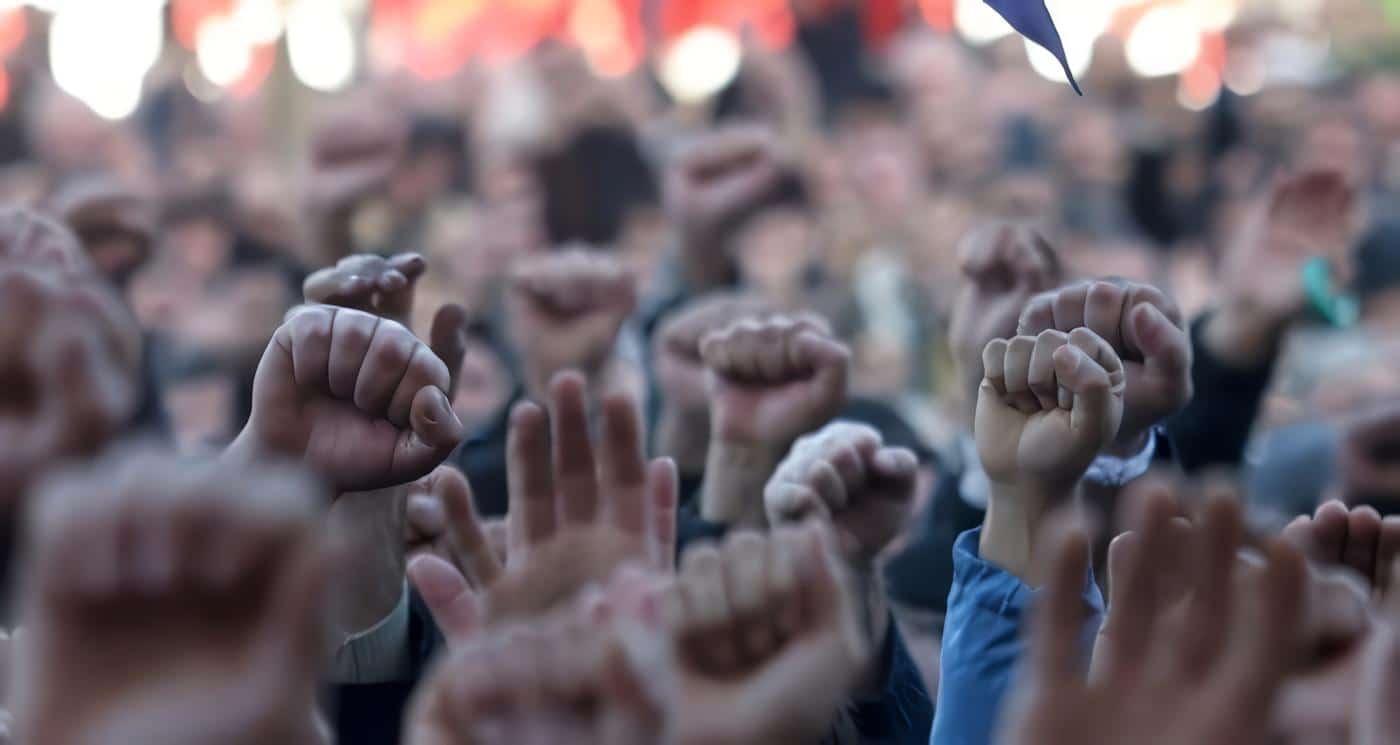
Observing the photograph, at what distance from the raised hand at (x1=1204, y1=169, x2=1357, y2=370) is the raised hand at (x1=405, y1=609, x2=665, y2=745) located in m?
1.62

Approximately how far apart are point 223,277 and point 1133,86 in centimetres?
345

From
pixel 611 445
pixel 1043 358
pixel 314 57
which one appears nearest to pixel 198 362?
pixel 611 445

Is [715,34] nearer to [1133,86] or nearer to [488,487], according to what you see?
[1133,86]

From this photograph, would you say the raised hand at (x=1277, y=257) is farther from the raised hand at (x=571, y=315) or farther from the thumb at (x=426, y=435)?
the thumb at (x=426, y=435)

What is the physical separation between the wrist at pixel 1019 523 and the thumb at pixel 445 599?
1.51 feet

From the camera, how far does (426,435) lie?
1337 millimetres

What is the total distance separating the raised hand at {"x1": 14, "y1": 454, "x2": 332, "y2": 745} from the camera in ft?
2.72

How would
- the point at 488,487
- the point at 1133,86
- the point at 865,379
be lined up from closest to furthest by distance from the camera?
1. the point at 488,487
2. the point at 865,379
3. the point at 1133,86

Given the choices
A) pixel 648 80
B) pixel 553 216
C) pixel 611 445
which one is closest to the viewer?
pixel 611 445

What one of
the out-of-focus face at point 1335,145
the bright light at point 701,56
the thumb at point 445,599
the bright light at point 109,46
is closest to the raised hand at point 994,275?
the thumb at point 445,599

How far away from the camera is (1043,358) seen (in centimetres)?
140

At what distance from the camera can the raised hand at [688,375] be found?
2.41m

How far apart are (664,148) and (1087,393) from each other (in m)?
3.96

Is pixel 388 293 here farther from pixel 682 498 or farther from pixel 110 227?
pixel 110 227
